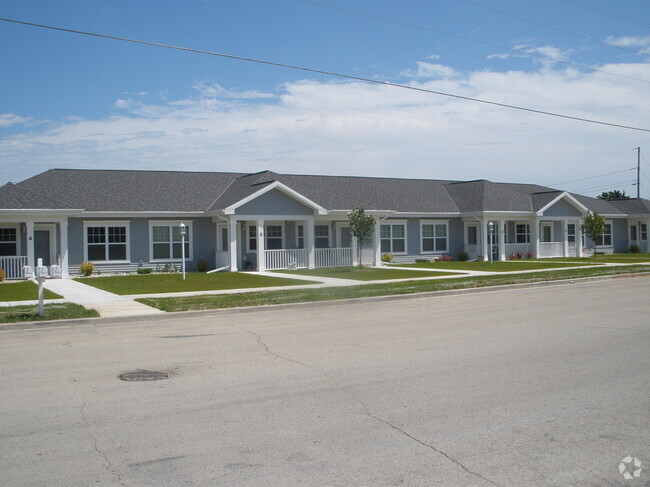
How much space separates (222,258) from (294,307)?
1483 centimetres

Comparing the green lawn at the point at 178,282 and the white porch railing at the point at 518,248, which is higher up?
the white porch railing at the point at 518,248

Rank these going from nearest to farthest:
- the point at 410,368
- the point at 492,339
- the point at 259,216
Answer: the point at 410,368 < the point at 492,339 < the point at 259,216

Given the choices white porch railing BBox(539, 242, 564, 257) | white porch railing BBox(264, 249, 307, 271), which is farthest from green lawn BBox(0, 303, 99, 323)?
white porch railing BBox(539, 242, 564, 257)

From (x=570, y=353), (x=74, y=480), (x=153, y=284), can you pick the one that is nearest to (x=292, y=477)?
(x=74, y=480)

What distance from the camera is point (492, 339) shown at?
10.7 metres

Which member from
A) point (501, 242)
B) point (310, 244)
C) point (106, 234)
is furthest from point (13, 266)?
point (501, 242)

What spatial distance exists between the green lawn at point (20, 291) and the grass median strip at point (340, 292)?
3.93 meters

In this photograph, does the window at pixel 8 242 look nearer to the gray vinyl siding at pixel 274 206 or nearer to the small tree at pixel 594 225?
the gray vinyl siding at pixel 274 206

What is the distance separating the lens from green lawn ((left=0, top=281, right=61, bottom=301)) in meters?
19.0

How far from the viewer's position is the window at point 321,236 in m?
33.7

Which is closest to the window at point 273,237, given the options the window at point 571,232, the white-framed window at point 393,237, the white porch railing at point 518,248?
the white-framed window at point 393,237

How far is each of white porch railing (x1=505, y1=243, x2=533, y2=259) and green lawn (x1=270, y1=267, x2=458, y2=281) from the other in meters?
12.5

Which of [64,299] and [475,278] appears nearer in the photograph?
[64,299]

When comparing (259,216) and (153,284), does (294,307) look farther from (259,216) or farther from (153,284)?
(259,216)
